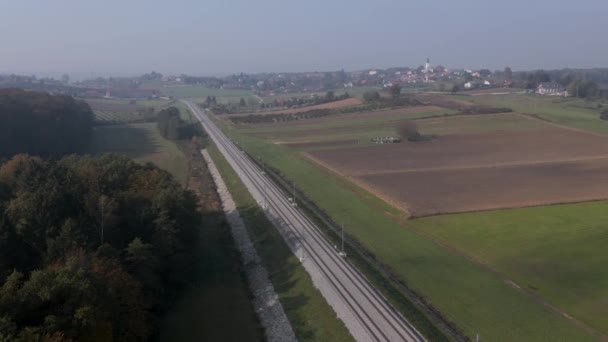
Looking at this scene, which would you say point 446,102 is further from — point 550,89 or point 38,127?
point 38,127

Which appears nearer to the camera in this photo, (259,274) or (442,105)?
(259,274)

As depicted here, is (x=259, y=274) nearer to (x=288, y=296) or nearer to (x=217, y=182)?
(x=288, y=296)

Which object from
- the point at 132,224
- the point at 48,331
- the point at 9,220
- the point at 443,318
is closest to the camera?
the point at 48,331

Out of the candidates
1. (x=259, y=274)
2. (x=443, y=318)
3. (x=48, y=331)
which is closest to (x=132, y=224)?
(x=259, y=274)

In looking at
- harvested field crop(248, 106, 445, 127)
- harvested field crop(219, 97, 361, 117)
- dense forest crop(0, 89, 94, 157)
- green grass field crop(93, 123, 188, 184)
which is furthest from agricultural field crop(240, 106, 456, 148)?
dense forest crop(0, 89, 94, 157)

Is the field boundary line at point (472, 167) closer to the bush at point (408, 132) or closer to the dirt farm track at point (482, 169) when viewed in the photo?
the dirt farm track at point (482, 169)
